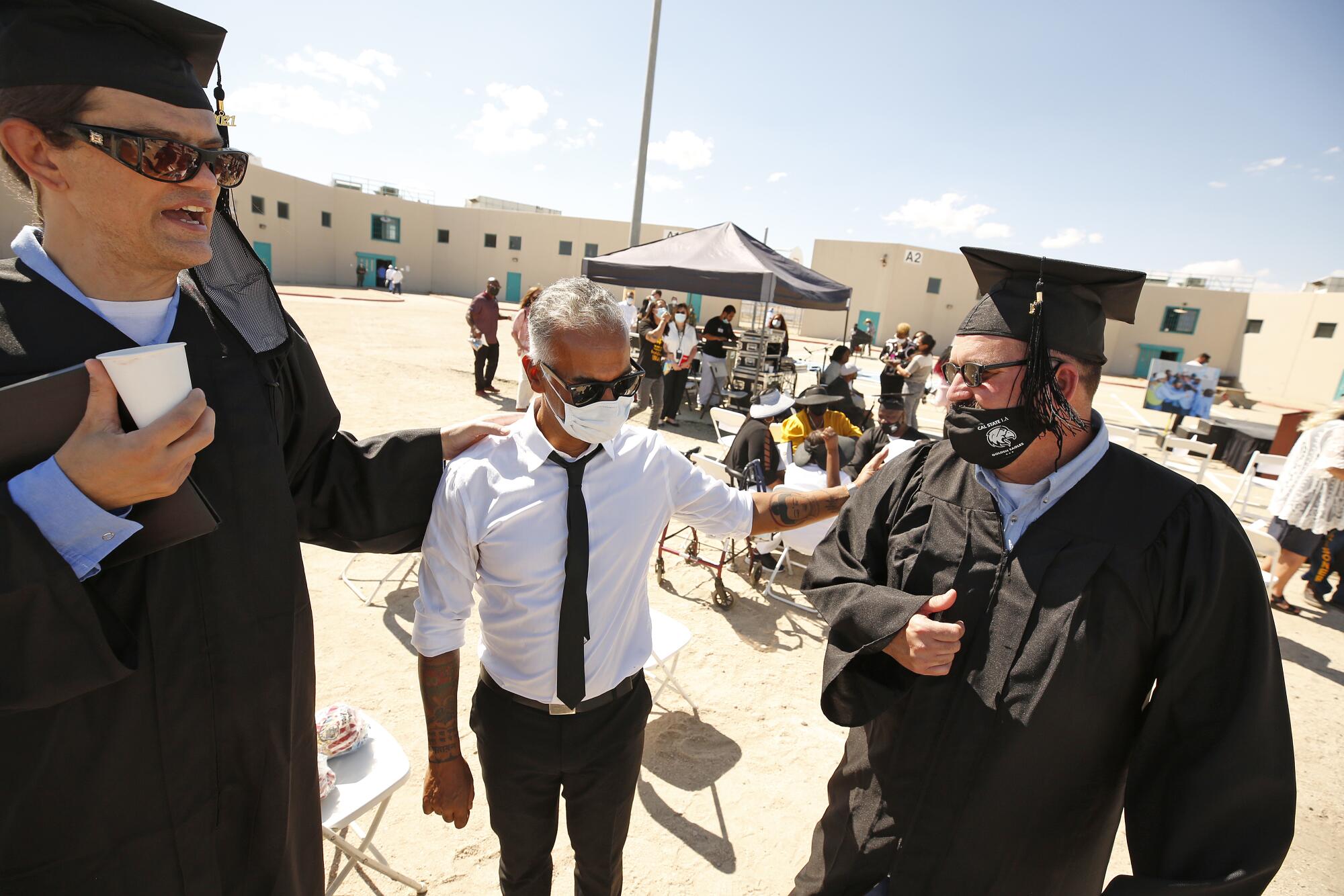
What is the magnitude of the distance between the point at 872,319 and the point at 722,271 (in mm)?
28859

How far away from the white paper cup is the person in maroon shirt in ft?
33.6

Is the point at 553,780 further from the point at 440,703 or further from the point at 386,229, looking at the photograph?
the point at 386,229

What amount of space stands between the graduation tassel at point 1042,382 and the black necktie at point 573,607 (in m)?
1.27

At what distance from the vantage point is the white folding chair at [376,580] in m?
4.76

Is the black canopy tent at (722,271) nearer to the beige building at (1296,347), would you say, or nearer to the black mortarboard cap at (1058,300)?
the black mortarboard cap at (1058,300)

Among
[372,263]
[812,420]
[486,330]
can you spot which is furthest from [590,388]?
[372,263]

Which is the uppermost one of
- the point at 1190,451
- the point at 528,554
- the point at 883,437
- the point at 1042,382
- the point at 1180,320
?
the point at 1180,320

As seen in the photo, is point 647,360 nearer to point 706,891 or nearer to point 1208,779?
point 706,891

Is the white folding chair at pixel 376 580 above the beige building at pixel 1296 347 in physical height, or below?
below

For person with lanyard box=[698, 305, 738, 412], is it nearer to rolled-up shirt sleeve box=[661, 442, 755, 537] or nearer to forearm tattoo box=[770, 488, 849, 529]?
forearm tattoo box=[770, 488, 849, 529]

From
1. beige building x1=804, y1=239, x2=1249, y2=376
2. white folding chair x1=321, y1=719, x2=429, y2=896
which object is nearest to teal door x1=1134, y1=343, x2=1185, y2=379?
beige building x1=804, y1=239, x2=1249, y2=376

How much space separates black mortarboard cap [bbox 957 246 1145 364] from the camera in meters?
1.68

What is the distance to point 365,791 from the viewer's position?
91.1 inches

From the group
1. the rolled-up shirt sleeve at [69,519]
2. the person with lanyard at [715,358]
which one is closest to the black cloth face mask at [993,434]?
the rolled-up shirt sleeve at [69,519]
